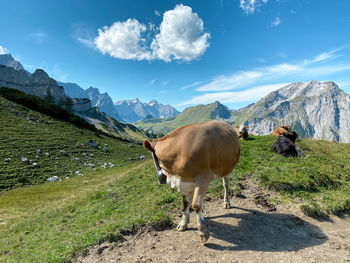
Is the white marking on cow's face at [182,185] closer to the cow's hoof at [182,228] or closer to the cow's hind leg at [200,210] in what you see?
the cow's hind leg at [200,210]

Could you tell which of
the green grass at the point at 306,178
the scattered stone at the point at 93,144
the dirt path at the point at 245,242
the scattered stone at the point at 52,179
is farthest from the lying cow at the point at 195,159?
the scattered stone at the point at 93,144

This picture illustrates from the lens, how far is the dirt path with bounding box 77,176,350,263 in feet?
17.9

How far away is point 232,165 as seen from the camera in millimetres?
6961

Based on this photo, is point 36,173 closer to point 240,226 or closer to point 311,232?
point 240,226

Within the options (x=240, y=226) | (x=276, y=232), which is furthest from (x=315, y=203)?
(x=240, y=226)

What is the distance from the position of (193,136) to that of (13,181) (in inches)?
1146

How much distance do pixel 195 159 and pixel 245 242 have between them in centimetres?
337

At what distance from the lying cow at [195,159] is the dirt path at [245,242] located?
658mm

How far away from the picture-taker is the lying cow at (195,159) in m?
5.70

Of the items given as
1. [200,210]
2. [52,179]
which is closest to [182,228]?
[200,210]

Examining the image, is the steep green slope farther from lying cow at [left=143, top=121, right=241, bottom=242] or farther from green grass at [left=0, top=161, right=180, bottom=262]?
lying cow at [left=143, top=121, right=241, bottom=242]

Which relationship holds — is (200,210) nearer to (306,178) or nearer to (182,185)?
(182,185)

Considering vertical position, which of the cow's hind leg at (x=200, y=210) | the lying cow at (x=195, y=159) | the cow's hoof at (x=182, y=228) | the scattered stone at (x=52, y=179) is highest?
the lying cow at (x=195, y=159)

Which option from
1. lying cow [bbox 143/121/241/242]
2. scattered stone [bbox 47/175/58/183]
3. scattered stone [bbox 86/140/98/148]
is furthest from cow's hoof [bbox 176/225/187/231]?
scattered stone [bbox 86/140/98/148]
